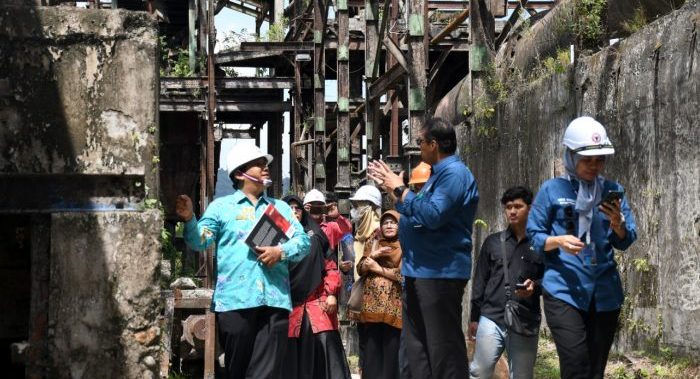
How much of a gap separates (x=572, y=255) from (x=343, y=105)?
15.6 metres

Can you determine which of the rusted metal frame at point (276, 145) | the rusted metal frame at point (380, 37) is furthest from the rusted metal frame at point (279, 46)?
the rusted metal frame at point (380, 37)

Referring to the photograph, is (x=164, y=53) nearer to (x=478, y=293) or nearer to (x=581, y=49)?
(x=581, y=49)

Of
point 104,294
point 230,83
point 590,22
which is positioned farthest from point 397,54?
point 230,83

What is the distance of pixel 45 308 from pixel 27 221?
1.85 feet

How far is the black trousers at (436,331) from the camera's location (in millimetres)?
6305

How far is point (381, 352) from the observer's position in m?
8.45

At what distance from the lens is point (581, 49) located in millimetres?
10156

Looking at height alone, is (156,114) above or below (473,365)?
above

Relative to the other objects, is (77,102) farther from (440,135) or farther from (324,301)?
(324,301)

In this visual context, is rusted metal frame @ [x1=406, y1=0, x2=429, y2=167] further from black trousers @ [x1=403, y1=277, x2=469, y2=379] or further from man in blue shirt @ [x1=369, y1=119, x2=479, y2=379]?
black trousers @ [x1=403, y1=277, x2=469, y2=379]

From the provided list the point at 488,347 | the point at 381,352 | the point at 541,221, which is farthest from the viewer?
the point at 381,352

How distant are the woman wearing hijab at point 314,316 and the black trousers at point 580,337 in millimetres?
2787

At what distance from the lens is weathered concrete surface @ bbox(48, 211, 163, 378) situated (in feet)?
18.7

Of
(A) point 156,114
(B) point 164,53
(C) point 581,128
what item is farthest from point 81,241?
(B) point 164,53
